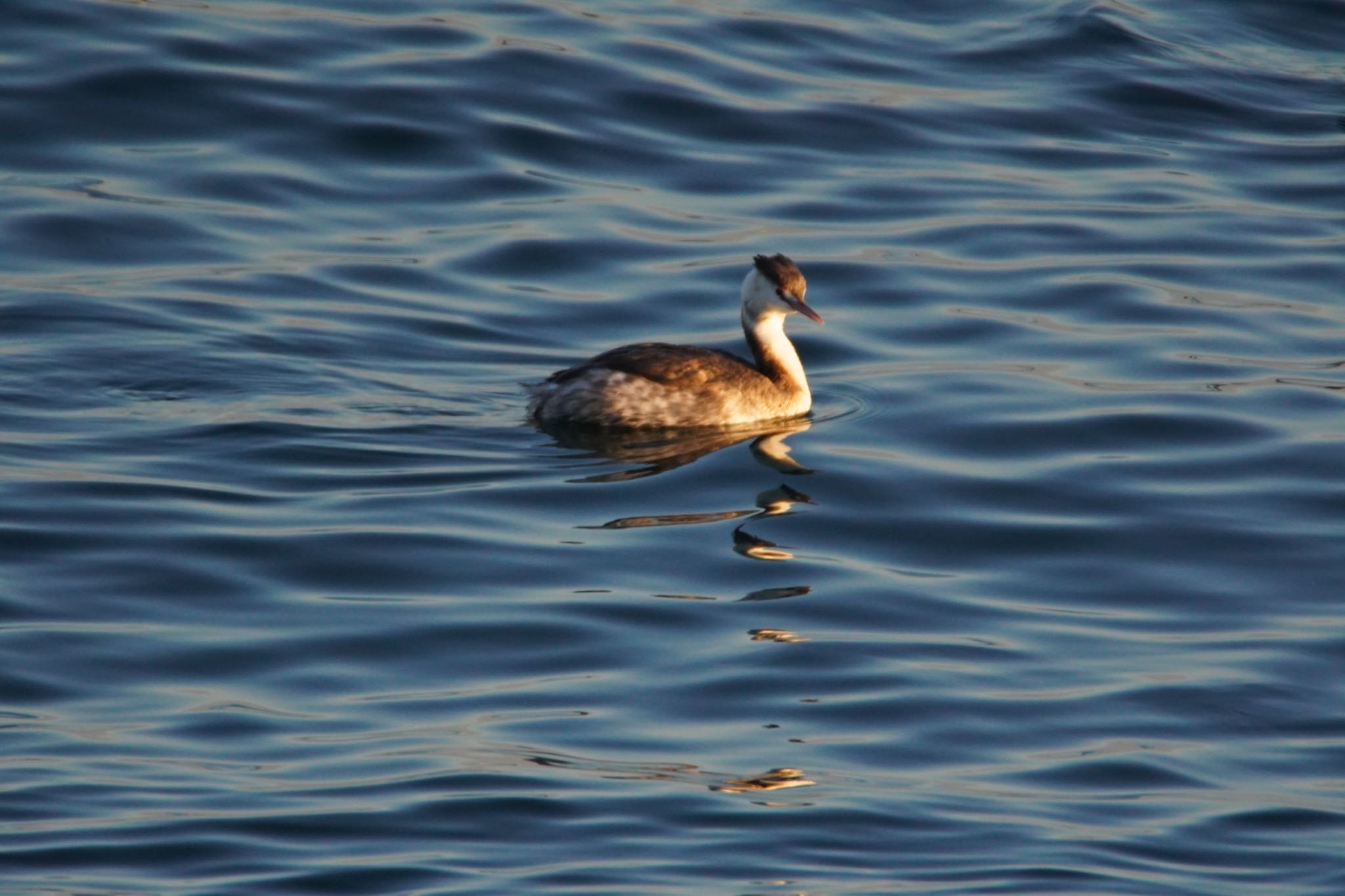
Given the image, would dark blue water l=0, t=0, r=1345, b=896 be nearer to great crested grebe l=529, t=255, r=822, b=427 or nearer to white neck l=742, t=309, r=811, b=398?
great crested grebe l=529, t=255, r=822, b=427

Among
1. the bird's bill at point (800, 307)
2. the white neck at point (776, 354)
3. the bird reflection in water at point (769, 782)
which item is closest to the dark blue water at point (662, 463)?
the bird reflection in water at point (769, 782)

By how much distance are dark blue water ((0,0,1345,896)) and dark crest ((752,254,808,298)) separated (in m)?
0.91

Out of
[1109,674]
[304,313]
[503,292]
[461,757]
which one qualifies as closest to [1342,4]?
[503,292]

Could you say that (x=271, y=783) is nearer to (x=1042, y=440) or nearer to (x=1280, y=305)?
(x=1042, y=440)

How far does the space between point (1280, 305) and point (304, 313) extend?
7.30 metres

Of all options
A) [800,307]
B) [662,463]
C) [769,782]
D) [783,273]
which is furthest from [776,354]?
[769,782]

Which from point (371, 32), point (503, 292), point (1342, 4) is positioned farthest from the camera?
point (1342, 4)

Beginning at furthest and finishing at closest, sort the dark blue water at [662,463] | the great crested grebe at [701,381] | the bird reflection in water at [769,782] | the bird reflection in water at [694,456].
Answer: the great crested grebe at [701,381] → the bird reflection in water at [694,456] → the bird reflection in water at [769,782] → the dark blue water at [662,463]

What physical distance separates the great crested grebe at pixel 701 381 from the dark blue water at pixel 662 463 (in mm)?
265

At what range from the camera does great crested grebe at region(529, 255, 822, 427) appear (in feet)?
42.5

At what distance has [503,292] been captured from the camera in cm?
1617

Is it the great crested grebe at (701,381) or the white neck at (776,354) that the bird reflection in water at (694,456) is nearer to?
the great crested grebe at (701,381)

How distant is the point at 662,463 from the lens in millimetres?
12711

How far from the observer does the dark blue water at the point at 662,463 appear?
25.8 ft
